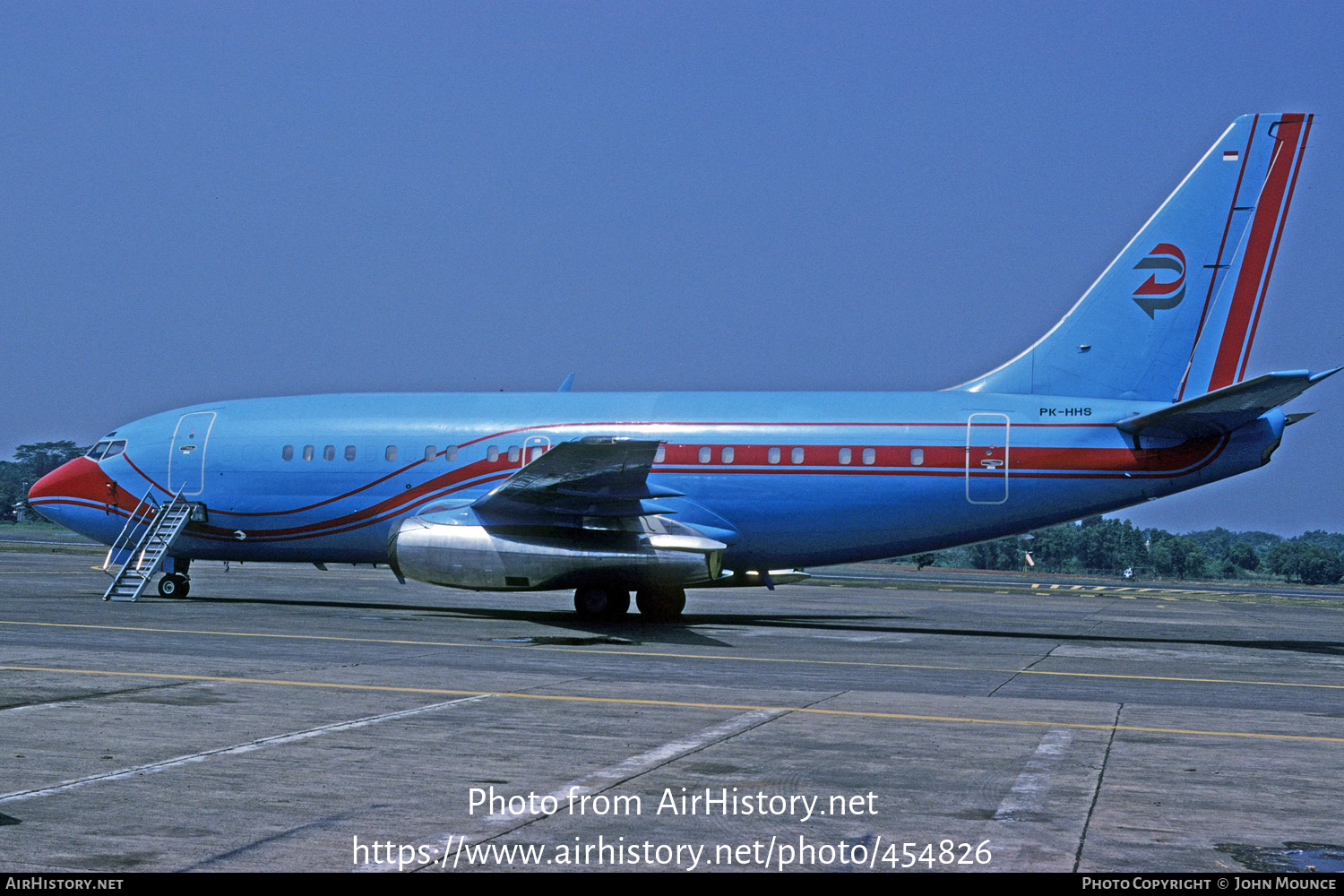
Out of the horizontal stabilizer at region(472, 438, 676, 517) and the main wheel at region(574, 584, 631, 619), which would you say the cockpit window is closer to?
the horizontal stabilizer at region(472, 438, 676, 517)

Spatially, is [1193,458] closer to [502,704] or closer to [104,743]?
[502,704]

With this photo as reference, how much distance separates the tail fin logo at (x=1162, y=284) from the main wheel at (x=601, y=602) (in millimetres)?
10901

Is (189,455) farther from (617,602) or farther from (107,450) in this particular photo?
(617,602)

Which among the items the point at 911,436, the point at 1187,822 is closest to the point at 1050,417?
the point at 911,436

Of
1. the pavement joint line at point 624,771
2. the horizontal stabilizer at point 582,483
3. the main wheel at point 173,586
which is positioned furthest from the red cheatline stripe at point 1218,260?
the main wheel at point 173,586

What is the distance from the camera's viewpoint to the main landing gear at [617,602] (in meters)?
22.6

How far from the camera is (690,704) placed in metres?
12.6

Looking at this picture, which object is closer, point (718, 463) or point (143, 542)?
point (718, 463)

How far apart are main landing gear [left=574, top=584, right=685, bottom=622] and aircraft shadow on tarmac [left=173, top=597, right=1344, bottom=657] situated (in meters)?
0.18

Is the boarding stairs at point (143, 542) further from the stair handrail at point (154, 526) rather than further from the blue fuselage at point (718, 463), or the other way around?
the blue fuselage at point (718, 463)

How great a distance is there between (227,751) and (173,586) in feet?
58.3

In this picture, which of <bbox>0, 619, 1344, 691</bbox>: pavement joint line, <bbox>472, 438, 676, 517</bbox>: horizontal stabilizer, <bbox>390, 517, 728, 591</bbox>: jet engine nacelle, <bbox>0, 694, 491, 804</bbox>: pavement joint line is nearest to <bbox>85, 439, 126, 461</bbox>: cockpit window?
<bbox>0, 619, 1344, 691</bbox>: pavement joint line

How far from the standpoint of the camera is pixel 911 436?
21.8 m

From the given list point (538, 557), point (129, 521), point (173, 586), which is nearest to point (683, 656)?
point (538, 557)
